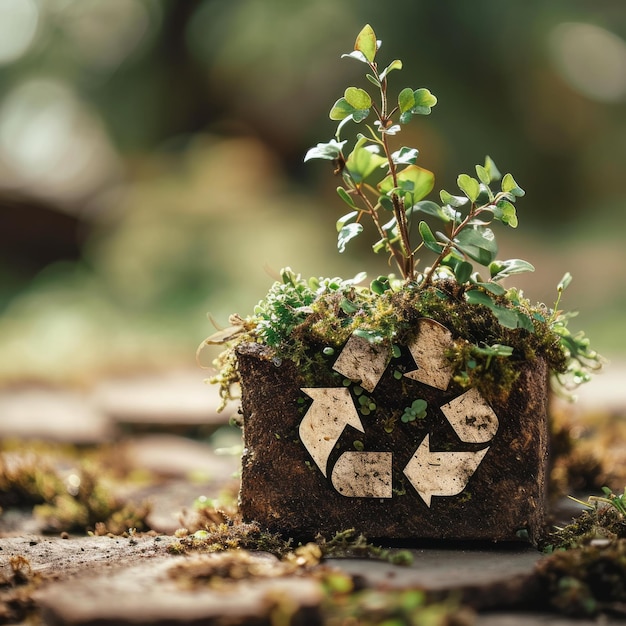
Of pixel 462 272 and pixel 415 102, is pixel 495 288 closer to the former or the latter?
pixel 462 272

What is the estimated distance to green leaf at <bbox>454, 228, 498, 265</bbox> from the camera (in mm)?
2225

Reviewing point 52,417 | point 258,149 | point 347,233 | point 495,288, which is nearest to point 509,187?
A: point 495,288

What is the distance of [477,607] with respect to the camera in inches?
69.4

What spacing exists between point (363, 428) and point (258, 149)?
989 cm

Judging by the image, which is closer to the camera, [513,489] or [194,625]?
[194,625]

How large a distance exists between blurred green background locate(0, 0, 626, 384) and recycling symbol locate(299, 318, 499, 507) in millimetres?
6095

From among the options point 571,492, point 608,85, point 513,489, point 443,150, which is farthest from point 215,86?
point 513,489

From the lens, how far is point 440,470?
90.6 inches

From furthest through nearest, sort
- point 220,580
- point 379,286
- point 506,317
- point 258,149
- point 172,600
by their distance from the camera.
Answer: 1. point 258,149
2. point 379,286
3. point 506,317
4. point 220,580
5. point 172,600

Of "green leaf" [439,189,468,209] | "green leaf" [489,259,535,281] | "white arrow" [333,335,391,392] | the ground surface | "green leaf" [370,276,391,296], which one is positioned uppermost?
"green leaf" [439,189,468,209]

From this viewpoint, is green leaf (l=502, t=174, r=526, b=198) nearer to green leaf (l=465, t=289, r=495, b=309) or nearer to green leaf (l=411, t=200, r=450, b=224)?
green leaf (l=411, t=200, r=450, b=224)

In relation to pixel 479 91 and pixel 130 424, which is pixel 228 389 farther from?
pixel 479 91

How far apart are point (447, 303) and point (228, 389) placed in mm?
855

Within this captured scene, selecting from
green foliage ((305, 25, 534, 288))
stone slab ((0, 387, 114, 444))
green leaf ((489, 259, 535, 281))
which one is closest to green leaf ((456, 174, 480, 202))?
green foliage ((305, 25, 534, 288))
